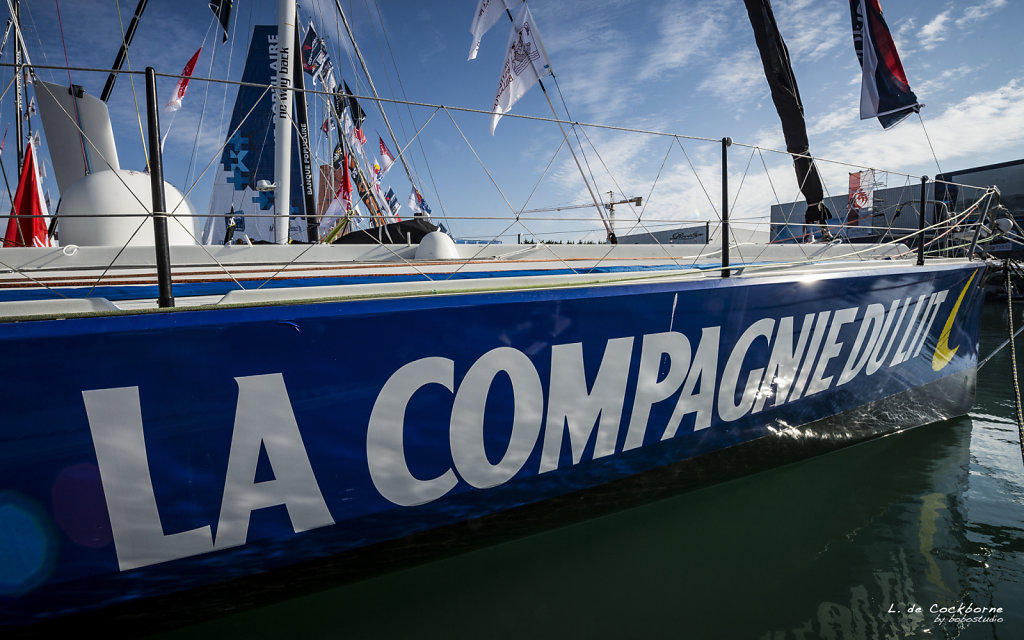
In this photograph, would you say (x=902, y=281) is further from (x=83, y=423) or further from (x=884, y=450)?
(x=83, y=423)

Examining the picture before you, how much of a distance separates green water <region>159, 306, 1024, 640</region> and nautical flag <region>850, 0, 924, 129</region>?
13.3ft

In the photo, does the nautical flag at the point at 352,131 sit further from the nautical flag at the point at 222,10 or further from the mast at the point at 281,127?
the mast at the point at 281,127

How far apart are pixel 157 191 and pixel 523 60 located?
3479mm

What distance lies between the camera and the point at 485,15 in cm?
438

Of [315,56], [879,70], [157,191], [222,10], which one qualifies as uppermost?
[315,56]

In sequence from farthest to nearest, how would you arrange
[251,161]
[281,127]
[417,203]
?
[417,203] < [251,161] < [281,127]

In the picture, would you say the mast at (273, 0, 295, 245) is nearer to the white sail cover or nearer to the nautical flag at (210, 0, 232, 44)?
the white sail cover

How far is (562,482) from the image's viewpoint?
210cm

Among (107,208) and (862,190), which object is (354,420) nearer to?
(107,208)

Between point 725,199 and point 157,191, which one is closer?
point 157,191

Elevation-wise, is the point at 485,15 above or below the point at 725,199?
above

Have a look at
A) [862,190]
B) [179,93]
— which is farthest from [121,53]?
[862,190]

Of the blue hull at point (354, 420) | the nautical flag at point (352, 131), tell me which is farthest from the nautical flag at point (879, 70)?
the nautical flag at point (352, 131)

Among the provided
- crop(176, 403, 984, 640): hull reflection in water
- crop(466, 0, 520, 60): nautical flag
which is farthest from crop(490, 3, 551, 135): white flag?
crop(176, 403, 984, 640): hull reflection in water
